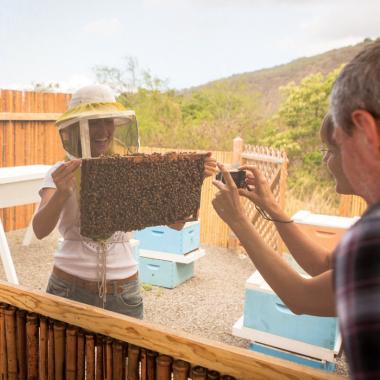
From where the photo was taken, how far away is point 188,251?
3887mm

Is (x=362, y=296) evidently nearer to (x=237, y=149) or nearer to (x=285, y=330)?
(x=285, y=330)

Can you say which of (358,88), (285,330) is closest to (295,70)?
(285,330)

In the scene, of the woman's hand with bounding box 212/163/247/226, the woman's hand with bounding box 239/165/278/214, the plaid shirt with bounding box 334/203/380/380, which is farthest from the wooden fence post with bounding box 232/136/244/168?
the plaid shirt with bounding box 334/203/380/380

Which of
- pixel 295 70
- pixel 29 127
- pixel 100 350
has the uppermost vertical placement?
pixel 295 70

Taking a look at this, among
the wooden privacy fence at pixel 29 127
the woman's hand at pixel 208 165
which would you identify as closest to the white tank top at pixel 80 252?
the woman's hand at pixel 208 165

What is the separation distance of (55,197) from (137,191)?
23 centimetres

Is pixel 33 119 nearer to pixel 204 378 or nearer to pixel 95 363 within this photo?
pixel 95 363

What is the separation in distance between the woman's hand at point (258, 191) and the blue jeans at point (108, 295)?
505 millimetres

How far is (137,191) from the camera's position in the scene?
1.23m

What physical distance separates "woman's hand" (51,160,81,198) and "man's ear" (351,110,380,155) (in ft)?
2.38

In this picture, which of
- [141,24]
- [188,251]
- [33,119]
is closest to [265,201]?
[188,251]

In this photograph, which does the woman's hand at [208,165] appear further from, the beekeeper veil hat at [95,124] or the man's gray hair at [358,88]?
the man's gray hair at [358,88]

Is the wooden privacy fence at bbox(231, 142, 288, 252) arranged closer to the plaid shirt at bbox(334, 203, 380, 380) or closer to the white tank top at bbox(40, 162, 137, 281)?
the white tank top at bbox(40, 162, 137, 281)

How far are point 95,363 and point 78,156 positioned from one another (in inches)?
22.2
